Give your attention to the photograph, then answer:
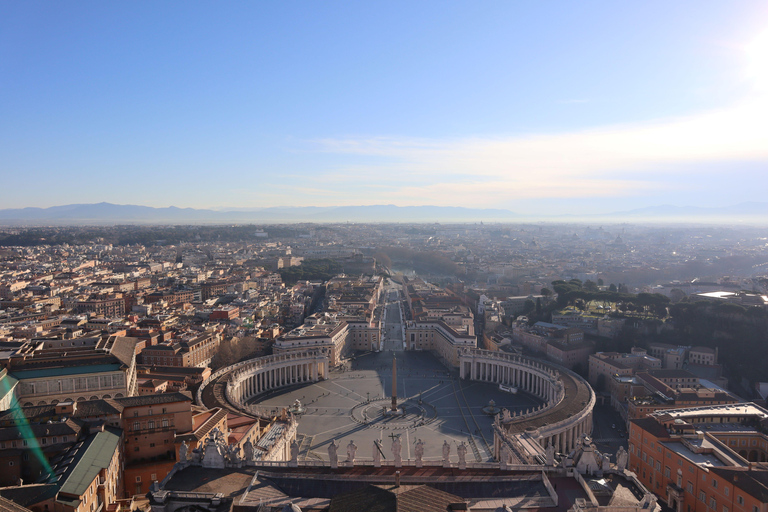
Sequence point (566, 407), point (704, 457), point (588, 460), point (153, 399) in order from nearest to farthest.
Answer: point (588, 460) → point (704, 457) → point (153, 399) → point (566, 407)

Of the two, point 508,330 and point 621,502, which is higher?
point 621,502

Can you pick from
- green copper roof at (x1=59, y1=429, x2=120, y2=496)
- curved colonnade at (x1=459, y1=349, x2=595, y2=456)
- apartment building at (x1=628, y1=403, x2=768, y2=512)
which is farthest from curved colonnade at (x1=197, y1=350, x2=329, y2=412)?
apartment building at (x1=628, y1=403, x2=768, y2=512)

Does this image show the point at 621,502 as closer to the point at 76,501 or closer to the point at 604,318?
the point at 76,501

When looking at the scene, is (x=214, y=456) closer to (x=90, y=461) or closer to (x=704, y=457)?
(x=90, y=461)

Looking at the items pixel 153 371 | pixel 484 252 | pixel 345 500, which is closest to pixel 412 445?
pixel 345 500

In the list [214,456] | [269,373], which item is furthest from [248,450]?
[269,373]

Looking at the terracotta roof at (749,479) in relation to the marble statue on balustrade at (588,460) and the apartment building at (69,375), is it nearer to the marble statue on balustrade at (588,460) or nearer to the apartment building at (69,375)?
the marble statue on balustrade at (588,460)
